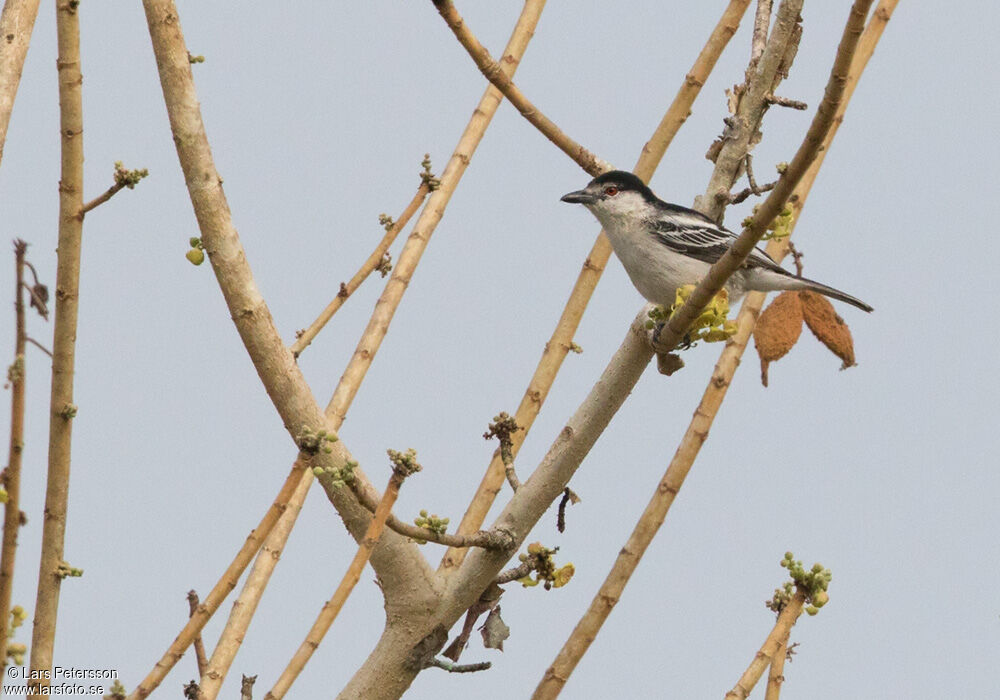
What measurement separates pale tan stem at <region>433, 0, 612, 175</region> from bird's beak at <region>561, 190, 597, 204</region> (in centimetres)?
256

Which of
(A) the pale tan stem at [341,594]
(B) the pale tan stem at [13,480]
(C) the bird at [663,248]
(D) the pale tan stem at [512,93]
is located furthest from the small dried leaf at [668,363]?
(B) the pale tan stem at [13,480]

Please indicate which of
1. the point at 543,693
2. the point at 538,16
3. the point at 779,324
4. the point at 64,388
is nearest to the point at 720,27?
the point at 538,16

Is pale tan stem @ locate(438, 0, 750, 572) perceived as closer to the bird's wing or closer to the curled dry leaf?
the curled dry leaf

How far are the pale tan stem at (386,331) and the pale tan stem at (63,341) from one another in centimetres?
78

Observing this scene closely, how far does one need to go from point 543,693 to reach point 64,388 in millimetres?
1997

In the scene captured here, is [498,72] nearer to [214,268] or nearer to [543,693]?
[214,268]

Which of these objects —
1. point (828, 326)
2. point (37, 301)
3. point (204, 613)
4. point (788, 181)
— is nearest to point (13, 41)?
point (37, 301)

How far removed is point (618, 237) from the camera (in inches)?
279

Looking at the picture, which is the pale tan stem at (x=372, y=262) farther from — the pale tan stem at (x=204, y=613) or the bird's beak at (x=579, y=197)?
the bird's beak at (x=579, y=197)

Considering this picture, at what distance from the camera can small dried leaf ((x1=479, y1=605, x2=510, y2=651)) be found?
4305 mm

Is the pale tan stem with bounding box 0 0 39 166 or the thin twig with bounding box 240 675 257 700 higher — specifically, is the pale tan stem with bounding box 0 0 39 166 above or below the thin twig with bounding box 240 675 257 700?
above

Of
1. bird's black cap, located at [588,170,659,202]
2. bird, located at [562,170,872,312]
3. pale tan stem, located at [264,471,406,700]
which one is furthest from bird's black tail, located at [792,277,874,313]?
pale tan stem, located at [264,471,406,700]

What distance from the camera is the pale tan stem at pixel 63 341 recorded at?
2.95 metres

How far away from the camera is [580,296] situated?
4.95 metres
